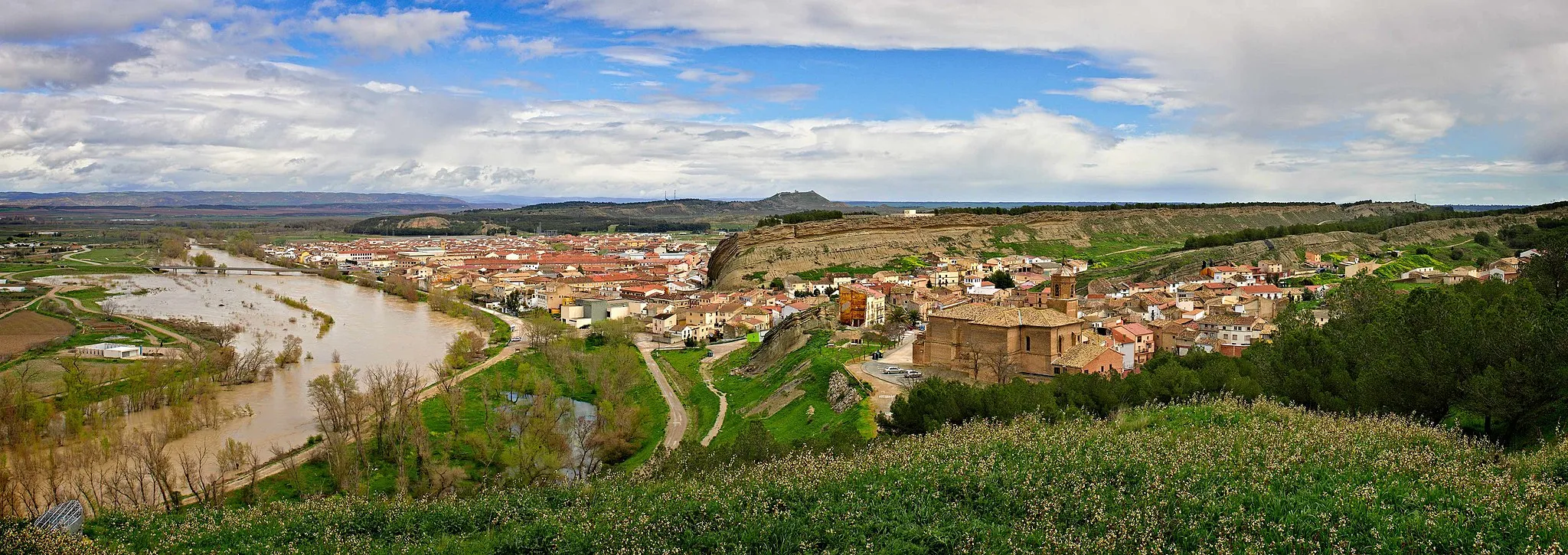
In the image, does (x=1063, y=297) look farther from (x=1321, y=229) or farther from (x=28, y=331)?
(x=1321, y=229)

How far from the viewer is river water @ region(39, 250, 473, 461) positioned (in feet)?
90.7

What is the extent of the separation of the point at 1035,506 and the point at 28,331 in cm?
4674

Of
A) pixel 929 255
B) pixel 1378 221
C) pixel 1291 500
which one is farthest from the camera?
pixel 1378 221

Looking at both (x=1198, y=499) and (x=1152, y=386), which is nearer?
(x=1198, y=499)

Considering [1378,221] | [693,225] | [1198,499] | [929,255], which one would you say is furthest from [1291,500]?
[693,225]

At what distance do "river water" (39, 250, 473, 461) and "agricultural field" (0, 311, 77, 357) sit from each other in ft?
14.8

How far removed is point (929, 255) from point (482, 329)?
3150 cm

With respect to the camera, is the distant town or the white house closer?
the distant town

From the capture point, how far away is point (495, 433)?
2545 centimetres

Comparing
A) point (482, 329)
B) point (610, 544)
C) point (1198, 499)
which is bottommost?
point (482, 329)

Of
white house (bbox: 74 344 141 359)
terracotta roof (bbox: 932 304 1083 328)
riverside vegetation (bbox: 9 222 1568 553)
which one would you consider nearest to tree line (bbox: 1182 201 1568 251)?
terracotta roof (bbox: 932 304 1083 328)

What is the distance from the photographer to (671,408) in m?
30.7

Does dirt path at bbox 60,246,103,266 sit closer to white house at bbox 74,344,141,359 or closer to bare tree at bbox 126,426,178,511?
white house at bbox 74,344,141,359

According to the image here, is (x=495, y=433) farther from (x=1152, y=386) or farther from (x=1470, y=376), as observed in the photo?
(x=1470, y=376)
